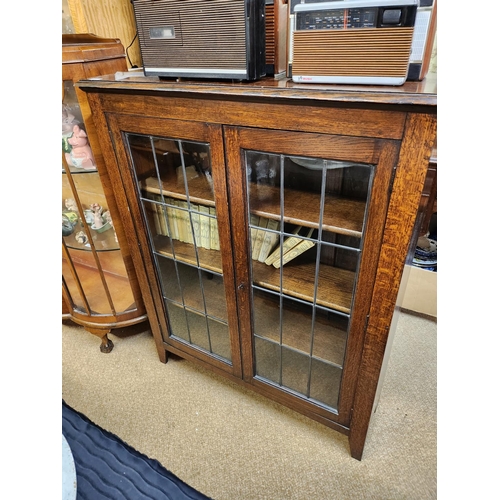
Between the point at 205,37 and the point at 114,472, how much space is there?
1.55m

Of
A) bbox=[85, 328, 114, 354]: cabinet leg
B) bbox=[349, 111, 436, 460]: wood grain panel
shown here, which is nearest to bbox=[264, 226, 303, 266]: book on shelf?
bbox=[349, 111, 436, 460]: wood grain panel

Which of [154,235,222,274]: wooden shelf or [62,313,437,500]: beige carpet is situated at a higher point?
[154,235,222,274]: wooden shelf

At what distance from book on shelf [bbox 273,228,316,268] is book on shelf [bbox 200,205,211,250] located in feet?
0.87

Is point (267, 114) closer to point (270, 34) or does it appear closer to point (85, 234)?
point (270, 34)

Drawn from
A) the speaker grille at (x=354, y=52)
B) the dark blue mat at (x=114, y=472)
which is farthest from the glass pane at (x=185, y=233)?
the dark blue mat at (x=114, y=472)

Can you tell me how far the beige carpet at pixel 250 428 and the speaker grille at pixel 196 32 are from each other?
1.36 m

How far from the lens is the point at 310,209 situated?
3.22 feet

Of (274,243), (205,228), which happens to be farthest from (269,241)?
(205,228)

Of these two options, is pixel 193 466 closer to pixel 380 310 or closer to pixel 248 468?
pixel 248 468

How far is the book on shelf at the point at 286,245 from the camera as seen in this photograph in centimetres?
102

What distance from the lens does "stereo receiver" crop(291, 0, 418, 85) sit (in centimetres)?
68

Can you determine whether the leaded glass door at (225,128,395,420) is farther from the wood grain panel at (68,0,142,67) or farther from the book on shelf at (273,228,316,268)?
the wood grain panel at (68,0,142,67)

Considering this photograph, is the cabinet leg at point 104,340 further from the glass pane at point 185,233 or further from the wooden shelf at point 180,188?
the wooden shelf at point 180,188
